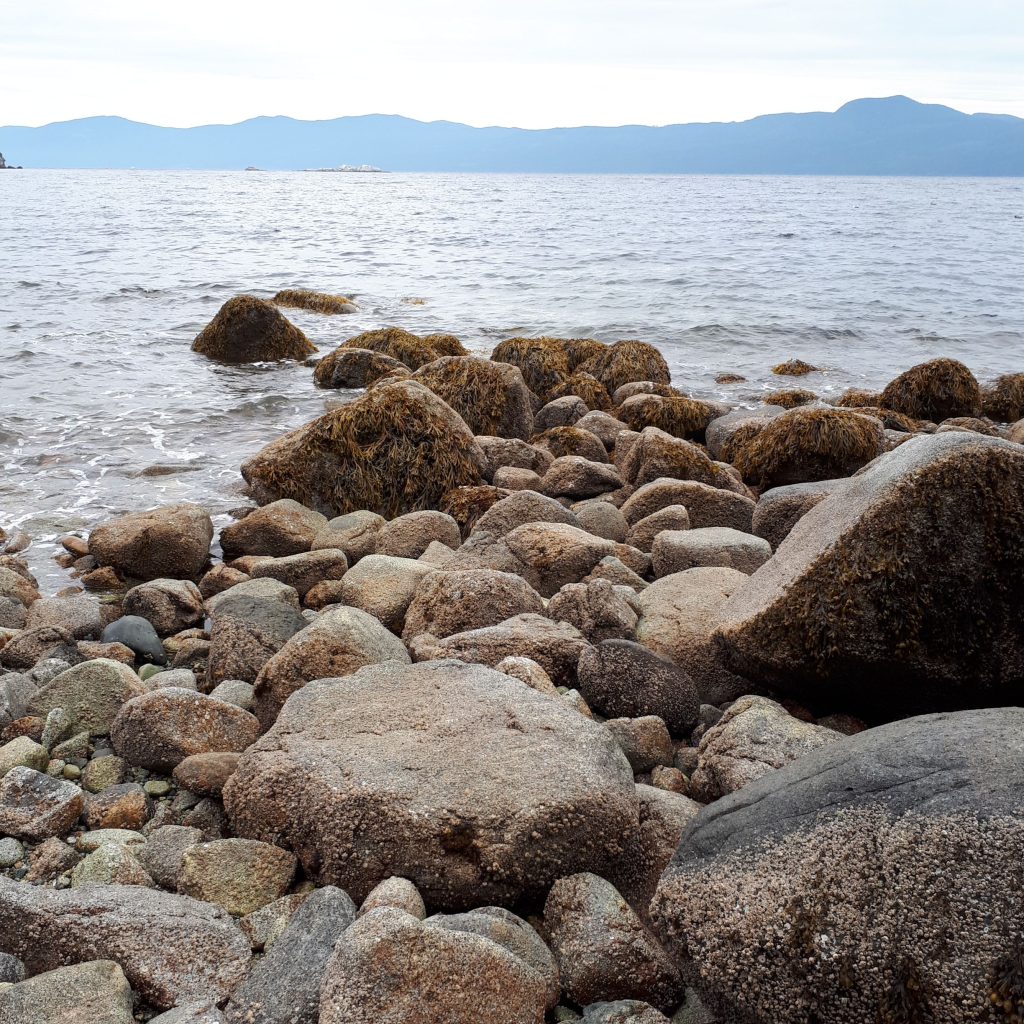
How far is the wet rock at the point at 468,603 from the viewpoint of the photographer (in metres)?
4.47

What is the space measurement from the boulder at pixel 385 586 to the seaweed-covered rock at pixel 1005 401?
9.70 metres

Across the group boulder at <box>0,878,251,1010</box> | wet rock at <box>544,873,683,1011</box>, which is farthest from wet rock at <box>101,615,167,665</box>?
wet rock at <box>544,873,683,1011</box>

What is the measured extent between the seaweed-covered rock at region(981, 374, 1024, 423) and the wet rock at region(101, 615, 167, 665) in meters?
11.0

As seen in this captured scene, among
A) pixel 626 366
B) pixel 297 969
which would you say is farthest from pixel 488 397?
pixel 297 969

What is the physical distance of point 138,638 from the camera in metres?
4.92

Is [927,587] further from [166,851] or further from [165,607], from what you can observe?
[165,607]

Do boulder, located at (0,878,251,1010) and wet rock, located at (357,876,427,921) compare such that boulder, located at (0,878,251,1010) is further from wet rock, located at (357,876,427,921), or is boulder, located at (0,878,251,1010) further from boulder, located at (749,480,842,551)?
boulder, located at (749,480,842,551)

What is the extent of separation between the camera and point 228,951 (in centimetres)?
256

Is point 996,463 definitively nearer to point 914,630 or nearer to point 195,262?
point 914,630

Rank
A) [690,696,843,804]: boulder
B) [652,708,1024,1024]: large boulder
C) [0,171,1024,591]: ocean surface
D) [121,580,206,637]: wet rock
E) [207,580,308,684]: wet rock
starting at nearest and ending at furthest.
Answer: [652,708,1024,1024]: large boulder, [690,696,843,804]: boulder, [207,580,308,684]: wet rock, [121,580,206,637]: wet rock, [0,171,1024,591]: ocean surface

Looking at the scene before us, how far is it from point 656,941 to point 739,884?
0.38 m

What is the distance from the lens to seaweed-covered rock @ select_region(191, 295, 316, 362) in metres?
14.3

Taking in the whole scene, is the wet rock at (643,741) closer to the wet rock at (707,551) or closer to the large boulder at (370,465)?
the wet rock at (707,551)

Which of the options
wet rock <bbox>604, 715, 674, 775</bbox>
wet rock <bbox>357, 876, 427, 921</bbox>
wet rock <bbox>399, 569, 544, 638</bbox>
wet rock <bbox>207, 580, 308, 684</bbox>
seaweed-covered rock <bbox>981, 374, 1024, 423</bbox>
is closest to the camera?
wet rock <bbox>357, 876, 427, 921</bbox>
